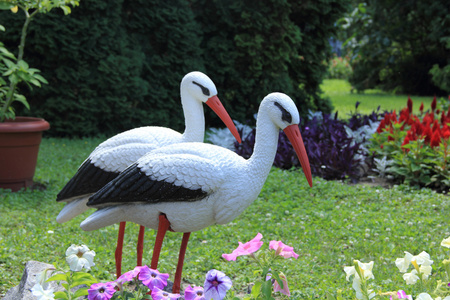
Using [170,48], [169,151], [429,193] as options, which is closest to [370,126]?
[429,193]

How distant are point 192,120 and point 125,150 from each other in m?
0.45

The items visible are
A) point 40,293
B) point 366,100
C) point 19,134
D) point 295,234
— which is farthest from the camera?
point 366,100

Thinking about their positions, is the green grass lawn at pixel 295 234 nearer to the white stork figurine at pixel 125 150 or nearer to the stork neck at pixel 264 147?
the white stork figurine at pixel 125 150

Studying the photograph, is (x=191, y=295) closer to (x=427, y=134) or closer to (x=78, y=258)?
(x=78, y=258)

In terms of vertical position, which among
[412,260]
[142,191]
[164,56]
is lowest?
[142,191]

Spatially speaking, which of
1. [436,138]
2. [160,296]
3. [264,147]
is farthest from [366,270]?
[436,138]

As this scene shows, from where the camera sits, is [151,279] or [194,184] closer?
[151,279]

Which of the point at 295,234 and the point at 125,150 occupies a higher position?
the point at 125,150

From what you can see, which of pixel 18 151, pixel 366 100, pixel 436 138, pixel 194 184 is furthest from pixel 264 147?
pixel 366 100

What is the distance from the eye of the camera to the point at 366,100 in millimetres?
13648

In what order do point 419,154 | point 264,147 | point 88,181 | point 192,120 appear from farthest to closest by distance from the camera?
point 419,154 < point 192,120 < point 88,181 < point 264,147

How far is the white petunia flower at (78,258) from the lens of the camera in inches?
74.7

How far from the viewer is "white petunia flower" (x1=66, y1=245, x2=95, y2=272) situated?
1.90 m

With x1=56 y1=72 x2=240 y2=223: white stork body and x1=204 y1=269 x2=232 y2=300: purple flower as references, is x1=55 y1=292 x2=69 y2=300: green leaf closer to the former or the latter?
x1=204 y1=269 x2=232 y2=300: purple flower
